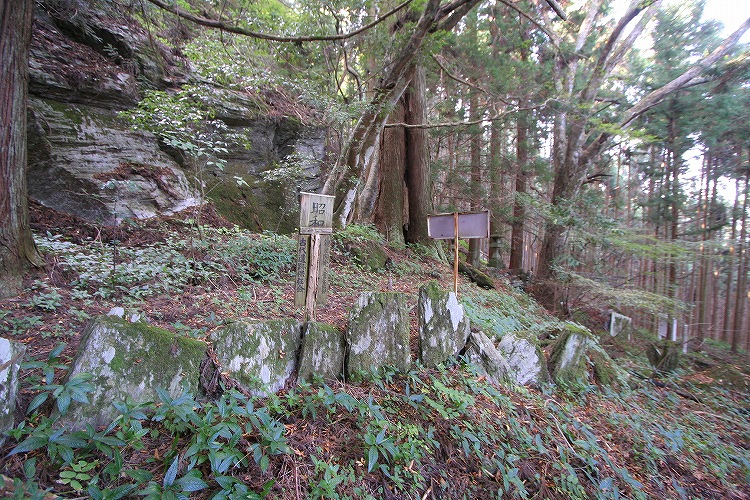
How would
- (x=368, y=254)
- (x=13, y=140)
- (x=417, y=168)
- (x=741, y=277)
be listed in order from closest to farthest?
1. (x=13, y=140)
2. (x=368, y=254)
3. (x=417, y=168)
4. (x=741, y=277)

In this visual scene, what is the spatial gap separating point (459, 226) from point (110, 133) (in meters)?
6.21

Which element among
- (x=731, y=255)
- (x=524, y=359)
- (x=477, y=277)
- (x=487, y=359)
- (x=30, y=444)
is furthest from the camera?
(x=731, y=255)

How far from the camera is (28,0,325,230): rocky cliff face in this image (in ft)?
19.0

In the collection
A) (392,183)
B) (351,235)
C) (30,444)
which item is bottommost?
(30,444)

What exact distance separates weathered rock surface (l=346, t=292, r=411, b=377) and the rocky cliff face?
392 centimetres

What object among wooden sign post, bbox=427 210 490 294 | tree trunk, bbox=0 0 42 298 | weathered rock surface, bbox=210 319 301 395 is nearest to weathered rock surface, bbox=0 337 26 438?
weathered rock surface, bbox=210 319 301 395

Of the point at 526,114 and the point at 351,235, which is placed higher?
the point at 526,114

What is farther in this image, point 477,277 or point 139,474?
point 477,277

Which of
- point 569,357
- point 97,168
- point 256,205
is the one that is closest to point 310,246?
point 569,357

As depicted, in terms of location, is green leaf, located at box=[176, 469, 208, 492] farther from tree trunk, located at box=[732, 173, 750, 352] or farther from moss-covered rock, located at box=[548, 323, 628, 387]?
tree trunk, located at box=[732, 173, 750, 352]

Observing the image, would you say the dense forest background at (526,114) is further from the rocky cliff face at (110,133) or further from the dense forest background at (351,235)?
the rocky cliff face at (110,133)

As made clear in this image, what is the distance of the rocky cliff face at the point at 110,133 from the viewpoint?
19.0 ft

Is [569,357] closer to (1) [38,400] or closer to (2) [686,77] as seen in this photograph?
(1) [38,400]

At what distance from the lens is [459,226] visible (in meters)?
5.43
